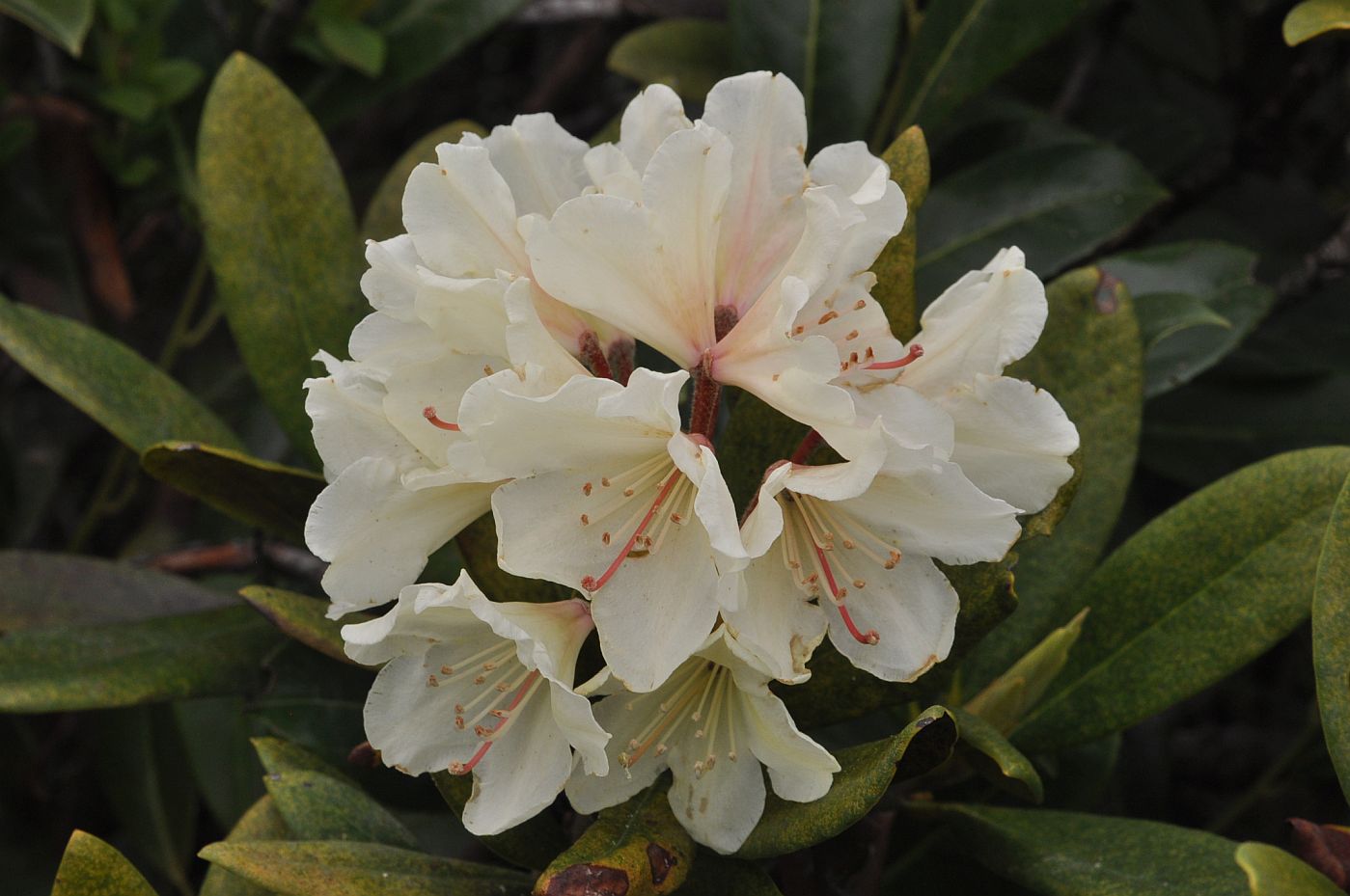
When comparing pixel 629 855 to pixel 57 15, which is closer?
pixel 629 855

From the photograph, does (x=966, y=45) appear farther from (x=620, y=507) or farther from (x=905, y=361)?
(x=620, y=507)

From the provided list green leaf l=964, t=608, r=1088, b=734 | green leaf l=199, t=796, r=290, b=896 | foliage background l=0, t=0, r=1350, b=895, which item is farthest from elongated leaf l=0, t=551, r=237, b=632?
green leaf l=964, t=608, r=1088, b=734

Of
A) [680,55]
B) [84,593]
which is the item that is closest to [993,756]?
[84,593]

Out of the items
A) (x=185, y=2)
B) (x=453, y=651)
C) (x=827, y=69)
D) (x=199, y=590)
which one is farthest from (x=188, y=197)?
(x=453, y=651)

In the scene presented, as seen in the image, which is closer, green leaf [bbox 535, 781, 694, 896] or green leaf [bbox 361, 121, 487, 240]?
green leaf [bbox 535, 781, 694, 896]

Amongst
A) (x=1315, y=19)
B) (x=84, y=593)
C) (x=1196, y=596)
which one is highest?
(x=1315, y=19)

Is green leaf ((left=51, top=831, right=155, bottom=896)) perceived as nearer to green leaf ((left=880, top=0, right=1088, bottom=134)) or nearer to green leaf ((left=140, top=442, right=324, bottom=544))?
green leaf ((left=140, top=442, right=324, bottom=544))

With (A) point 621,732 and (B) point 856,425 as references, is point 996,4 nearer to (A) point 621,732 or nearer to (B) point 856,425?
(B) point 856,425
